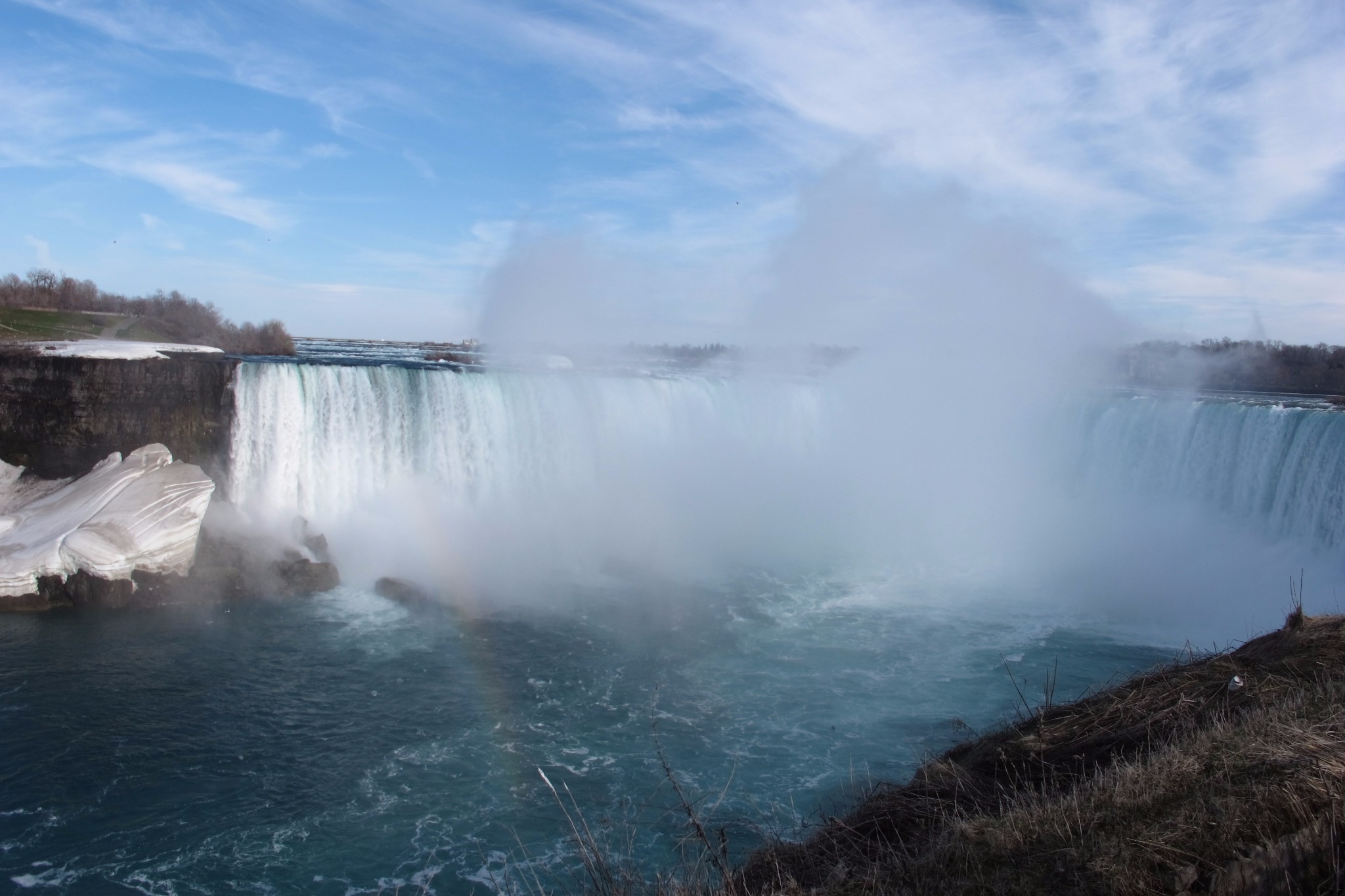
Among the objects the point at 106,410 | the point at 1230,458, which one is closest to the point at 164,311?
the point at 106,410

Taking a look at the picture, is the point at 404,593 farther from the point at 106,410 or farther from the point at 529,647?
the point at 106,410

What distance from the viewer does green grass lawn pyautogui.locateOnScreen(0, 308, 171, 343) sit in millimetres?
21219

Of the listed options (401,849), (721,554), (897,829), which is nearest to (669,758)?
(401,849)

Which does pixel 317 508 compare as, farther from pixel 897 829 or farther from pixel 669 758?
pixel 897 829

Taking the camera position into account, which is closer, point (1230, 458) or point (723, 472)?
point (1230, 458)

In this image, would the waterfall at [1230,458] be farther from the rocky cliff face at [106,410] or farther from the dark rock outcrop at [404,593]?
the rocky cliff face at [106,410]

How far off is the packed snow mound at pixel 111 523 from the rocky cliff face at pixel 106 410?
1.35 ft

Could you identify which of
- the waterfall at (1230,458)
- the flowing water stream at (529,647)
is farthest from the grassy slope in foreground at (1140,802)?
the waterfall at (1230,458)

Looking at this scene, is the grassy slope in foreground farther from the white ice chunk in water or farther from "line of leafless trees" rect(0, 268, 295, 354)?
"line of leafless trees" rect(0, 268, 295, 354)

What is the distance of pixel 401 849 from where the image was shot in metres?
6.58

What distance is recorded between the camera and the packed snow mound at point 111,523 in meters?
12.6

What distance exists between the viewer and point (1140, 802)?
329cm

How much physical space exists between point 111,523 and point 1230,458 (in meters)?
22.2

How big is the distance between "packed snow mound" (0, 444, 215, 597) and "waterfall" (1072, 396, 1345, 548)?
67.4 feet
